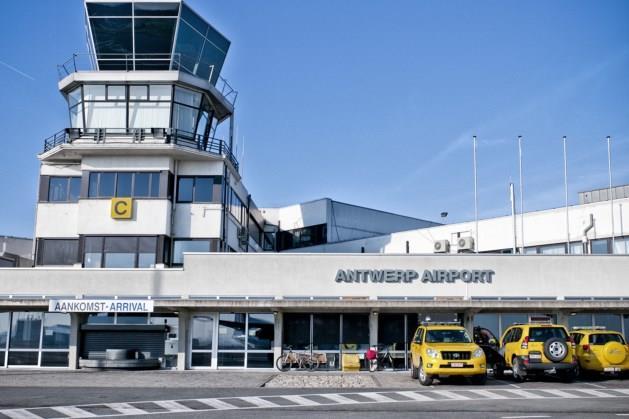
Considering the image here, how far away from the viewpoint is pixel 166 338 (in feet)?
106

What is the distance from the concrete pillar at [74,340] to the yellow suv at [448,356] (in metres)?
15.1

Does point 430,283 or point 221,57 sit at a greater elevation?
point 221,57

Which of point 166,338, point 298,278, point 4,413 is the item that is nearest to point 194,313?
point 166,338

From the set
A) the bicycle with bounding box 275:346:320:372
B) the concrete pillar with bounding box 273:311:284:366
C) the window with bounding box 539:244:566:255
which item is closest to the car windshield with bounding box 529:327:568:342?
the bicycle with bounding box 275:346:320:372

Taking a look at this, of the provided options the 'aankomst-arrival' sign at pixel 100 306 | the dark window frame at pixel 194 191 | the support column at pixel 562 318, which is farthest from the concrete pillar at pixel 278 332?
the support column at pixel 562 318

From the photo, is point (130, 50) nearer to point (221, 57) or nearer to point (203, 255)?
point (221, 57)

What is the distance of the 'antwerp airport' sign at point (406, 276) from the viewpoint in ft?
105

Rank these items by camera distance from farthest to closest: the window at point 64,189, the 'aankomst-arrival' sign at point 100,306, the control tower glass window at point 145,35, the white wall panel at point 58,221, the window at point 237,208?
1. the window at point 237,208
2. the window at point 64,189
3. the control tower glass window at point 145,35
4. the white wall panel at point 58,221
5. the 'aankomst-arrival' sign at point 100,306

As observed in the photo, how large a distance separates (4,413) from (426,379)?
12.0m

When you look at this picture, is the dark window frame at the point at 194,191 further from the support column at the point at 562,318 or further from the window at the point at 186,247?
the support column at the point at 562,318

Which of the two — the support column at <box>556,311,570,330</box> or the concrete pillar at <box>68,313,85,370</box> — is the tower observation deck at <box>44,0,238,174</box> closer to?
the concrete pillar at <box>68,313,85,370</box>

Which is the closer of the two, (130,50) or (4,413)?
(4,413)

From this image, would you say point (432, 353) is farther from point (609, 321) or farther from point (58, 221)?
point (58, 221)

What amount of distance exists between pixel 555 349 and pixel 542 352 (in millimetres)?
396
